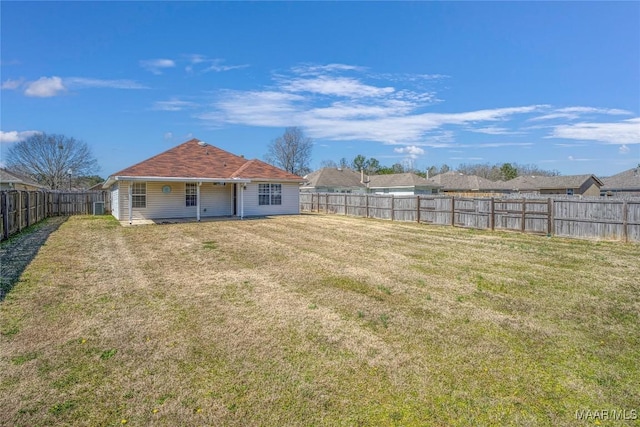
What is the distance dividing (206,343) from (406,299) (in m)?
3.19

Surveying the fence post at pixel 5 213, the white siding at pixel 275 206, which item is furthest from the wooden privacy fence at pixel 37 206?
the white siding at pixel 275 206

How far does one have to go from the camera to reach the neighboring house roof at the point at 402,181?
137ft

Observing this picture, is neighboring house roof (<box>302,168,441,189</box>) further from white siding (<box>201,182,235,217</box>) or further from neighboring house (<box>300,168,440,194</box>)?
white siding (<box>201,182,235,217</box>)

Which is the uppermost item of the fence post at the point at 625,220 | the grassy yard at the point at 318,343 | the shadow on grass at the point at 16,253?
Answer: the fence post at the point at 625,220

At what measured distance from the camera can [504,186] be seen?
156 ft

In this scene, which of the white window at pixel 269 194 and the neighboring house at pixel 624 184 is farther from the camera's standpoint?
the neighboring house at pixel 624 184

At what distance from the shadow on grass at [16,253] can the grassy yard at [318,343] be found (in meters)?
0.29

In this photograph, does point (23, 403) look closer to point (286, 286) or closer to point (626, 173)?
point (286, 286)

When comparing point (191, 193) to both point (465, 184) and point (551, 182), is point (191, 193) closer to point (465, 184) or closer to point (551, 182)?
point (465, 184)

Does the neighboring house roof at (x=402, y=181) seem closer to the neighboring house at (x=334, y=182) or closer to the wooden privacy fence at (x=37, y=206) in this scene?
the neighboring house at (x=334, y=182)

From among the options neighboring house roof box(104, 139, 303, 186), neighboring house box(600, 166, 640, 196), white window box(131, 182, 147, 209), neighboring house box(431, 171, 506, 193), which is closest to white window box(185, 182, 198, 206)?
neighboring house roof box(104, 139, 303, 186)

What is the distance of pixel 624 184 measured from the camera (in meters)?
37.0

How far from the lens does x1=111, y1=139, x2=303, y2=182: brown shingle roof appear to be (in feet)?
59.0

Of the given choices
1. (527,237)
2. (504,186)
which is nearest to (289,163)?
(504,186)
